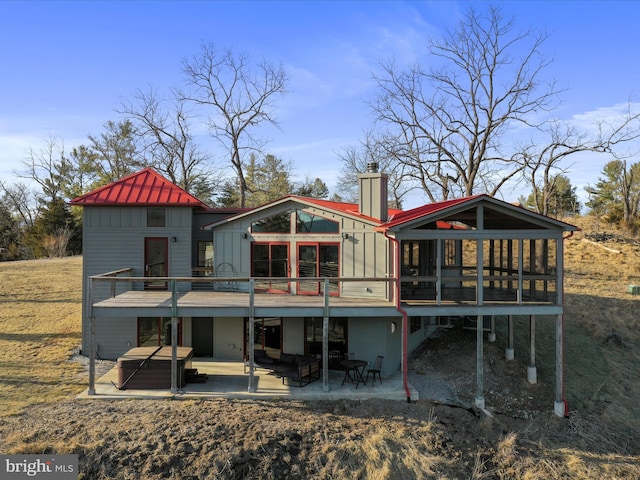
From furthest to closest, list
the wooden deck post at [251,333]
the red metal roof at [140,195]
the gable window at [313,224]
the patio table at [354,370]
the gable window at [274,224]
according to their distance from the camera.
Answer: the red metal roof at [140,195], the gable window at [274,224], the gable window at [313,224], the patio table at [354,370], the wooden deck post at [251,333]

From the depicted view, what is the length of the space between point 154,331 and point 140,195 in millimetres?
4613

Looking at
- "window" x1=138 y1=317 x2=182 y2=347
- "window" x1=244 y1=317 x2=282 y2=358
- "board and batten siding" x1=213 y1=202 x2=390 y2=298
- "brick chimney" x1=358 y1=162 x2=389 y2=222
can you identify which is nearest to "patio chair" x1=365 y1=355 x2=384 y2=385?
"board and batten siding" x1=213 y1=202 x2=390 y2=298

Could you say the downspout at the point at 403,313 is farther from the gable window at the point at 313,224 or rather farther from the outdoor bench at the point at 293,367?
the outdoor bench at the point at 293,367

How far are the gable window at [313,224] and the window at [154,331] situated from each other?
5.12 m

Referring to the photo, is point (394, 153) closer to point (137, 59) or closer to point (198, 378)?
point (137, 59)

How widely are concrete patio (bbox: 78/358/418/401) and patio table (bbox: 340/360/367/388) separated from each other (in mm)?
208


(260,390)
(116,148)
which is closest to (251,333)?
(260,390)

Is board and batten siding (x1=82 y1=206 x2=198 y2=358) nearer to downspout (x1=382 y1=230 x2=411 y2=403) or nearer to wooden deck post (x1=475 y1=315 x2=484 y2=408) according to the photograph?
downspout (x1=382 y1=230 x2=411 y2=403)

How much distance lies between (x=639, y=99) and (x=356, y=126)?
1709 cm

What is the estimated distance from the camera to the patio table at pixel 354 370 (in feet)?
38.4

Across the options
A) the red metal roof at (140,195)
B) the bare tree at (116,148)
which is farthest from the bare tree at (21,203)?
the red metal roof at (140,195)

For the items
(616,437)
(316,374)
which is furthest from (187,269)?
(616,437)

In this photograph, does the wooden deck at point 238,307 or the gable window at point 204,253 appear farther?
the gable window at point 204,253

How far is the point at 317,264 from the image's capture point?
13.7 m
